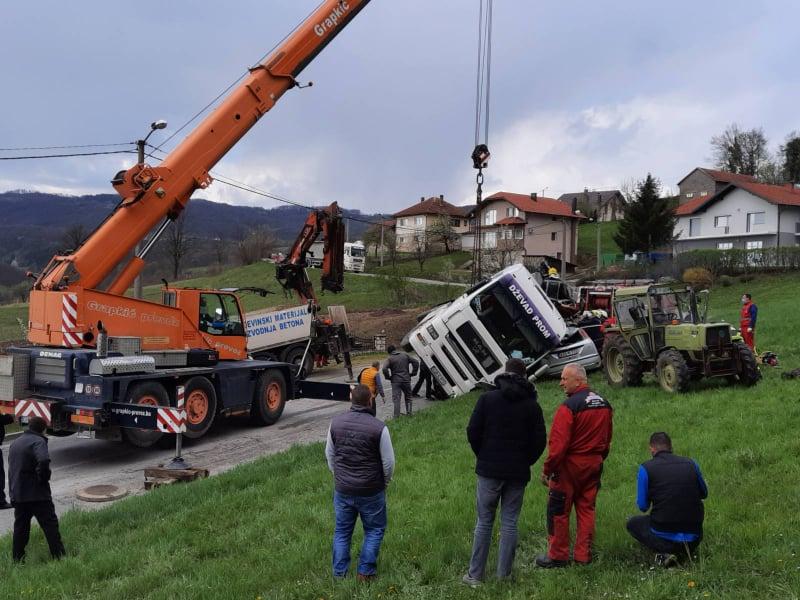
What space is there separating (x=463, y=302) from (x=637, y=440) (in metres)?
6.63

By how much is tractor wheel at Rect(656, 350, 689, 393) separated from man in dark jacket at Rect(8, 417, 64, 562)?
9.86 meters

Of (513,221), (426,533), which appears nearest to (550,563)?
(426,533)

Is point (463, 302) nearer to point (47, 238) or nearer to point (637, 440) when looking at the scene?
point (637, 440)

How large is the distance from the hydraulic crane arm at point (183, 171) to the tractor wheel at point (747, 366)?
1034 centimetres

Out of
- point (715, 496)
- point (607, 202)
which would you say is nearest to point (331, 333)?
point (715, 496)

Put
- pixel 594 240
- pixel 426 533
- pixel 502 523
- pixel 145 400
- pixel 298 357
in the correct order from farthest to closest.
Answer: pixel 594 240 → pixel 298 357 → pixel 145 400 → pixel 426 533 → pixel 502 523

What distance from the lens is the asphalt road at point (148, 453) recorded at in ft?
32.7

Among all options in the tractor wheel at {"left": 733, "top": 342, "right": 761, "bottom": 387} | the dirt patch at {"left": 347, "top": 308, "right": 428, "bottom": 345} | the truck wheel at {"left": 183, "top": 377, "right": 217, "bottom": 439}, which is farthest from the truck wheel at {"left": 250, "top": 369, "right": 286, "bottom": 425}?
the dirt patch at {"left": 347, "top": 308, "right": 428, "bottom": 345}

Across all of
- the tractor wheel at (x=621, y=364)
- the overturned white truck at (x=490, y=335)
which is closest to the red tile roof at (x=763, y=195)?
A: the overturned white truck at (x=490, y=335)

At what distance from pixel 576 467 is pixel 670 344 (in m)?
8.52

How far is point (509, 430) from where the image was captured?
507 cm

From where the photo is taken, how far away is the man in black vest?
4.98m

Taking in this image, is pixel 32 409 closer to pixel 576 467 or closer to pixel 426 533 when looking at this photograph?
pixel 426 533

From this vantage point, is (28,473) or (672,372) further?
(672,372)
